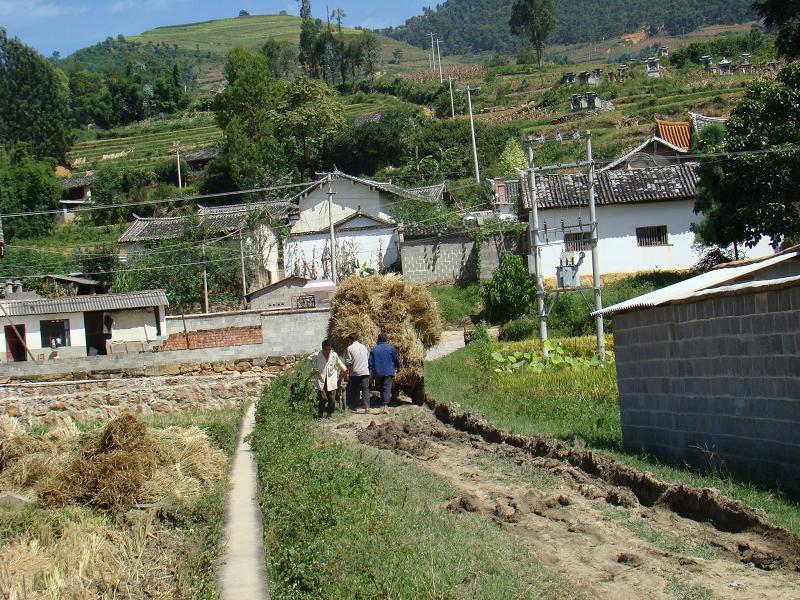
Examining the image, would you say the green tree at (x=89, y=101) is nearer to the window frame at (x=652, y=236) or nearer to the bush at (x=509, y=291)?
the window frame at (x=652, y=236)

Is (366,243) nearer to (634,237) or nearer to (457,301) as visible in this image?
(457,301)

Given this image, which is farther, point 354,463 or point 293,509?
point 354,463

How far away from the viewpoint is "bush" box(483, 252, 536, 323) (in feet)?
115

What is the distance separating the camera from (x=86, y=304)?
125 feet

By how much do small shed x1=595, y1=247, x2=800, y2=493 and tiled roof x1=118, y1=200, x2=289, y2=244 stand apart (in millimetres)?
36323

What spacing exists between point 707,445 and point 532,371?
1121 centimetres

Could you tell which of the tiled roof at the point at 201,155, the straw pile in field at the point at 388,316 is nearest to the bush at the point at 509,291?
the straw pile in field at the point at 388,316

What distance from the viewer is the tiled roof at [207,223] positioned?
49.2 meters

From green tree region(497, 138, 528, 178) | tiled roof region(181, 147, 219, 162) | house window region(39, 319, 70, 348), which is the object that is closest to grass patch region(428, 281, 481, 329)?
house window region(39, 319, 70, 348)

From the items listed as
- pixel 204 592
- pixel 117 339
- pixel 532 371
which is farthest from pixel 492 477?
pixel 117 339

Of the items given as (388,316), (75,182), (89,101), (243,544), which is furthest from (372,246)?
(89,101)

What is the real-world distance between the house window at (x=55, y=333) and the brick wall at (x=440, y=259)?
534 inches

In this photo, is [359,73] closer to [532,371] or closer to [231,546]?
[532,371]

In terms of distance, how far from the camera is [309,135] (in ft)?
219
